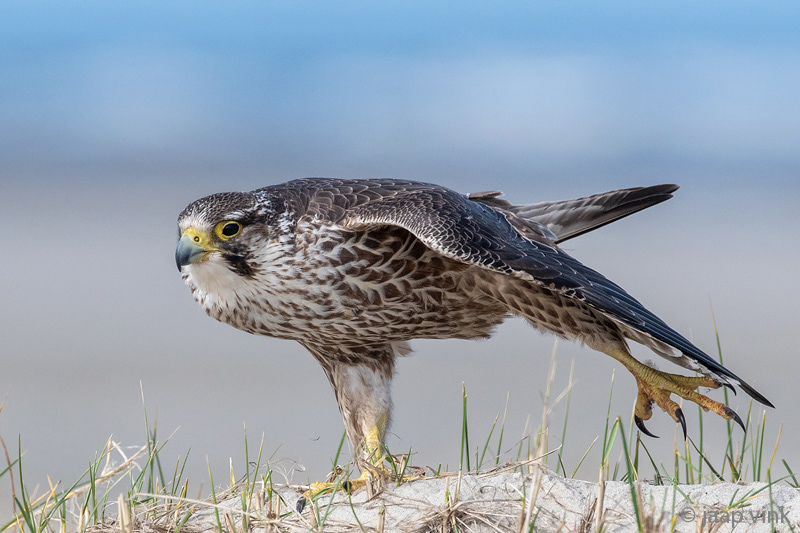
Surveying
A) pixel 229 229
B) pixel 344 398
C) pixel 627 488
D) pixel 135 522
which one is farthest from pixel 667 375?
pixel 135 522

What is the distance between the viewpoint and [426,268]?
3941mm

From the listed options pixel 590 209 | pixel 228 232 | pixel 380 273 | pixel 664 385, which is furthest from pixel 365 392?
pixel 590 209

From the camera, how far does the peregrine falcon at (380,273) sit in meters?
3.71

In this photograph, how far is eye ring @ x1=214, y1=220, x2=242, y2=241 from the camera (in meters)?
3.87

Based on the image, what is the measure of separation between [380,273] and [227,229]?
673 mm

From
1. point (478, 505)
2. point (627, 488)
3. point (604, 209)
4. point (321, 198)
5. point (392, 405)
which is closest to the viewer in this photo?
point (478, 505)

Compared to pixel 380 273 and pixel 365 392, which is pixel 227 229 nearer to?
pixel 380 273

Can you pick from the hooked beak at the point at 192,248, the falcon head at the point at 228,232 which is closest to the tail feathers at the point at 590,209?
the falcon head at the point at 228,232

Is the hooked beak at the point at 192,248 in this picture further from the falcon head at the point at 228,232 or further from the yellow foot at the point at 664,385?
the yellow foot at the point at 664,385

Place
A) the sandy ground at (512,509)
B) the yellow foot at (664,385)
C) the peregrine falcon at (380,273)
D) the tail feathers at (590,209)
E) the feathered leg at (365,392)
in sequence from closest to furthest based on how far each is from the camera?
the sandy ground at (512,509) < the peregrine falcon at (380,273) < the yellow foot at (664,385) < the feathered leg at (365,392) < the tail feathers at (590,209)

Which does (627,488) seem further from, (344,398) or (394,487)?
(344,398)

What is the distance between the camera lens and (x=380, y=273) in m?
3.90

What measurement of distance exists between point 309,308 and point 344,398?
69cm

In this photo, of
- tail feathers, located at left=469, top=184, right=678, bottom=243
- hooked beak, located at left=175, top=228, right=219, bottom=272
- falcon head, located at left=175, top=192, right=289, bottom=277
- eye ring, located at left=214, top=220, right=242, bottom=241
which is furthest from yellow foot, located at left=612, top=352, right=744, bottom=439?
hooked beak, located at left=175, top=228, right=219, bottom=272
